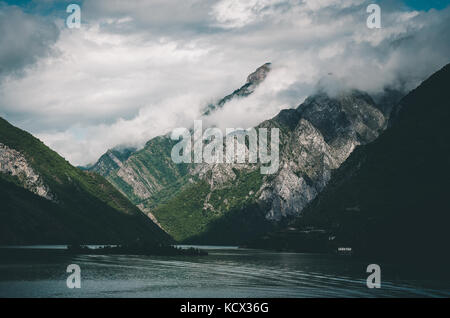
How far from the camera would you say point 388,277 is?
195 meters

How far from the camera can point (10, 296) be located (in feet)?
457
